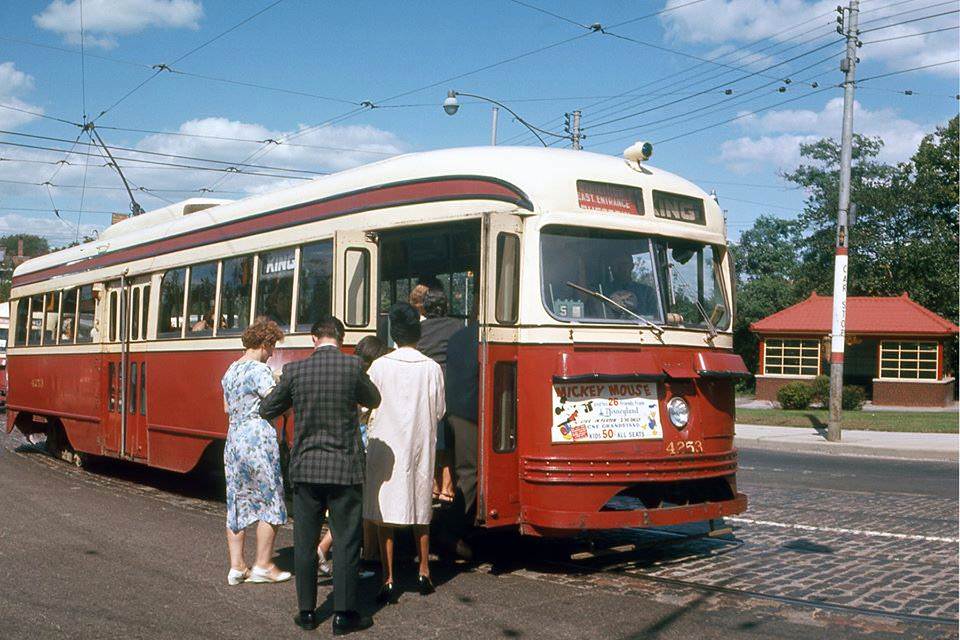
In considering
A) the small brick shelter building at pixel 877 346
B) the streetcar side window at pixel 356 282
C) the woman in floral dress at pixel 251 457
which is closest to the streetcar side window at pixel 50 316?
the streetcar side window at pixel 356 282

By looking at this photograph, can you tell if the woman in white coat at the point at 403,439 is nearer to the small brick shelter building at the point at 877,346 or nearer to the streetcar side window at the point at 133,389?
the streetcar side window at the point at 133,389

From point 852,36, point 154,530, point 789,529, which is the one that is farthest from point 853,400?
point 154,530

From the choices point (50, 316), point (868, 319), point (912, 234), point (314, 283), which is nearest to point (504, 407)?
point (314, 283)

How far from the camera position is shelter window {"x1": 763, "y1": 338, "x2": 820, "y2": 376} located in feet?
135

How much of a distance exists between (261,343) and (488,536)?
9.98 ft

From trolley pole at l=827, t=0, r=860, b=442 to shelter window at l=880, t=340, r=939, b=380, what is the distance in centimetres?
1949

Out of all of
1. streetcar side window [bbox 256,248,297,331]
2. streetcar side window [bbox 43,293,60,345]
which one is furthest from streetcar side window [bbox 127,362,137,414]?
streetcar side window [bbox 43,293,60,345]

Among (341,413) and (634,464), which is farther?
(634,464)

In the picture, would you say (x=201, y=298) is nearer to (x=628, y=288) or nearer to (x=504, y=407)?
(x=504, y=407)

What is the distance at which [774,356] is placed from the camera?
41812 mm

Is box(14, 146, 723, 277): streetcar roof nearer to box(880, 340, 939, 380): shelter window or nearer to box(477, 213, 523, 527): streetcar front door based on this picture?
box(477, 213, 523, 527): streetcar front door

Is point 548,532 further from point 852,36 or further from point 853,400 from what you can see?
point 853,400

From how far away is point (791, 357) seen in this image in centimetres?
4153

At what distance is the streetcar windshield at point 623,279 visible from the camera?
7.51m
